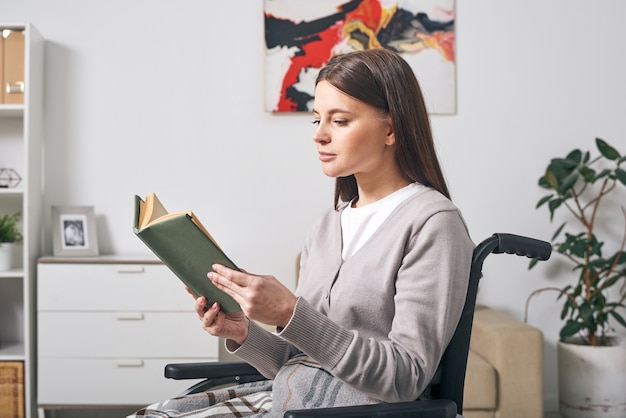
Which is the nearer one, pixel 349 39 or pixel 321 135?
pixel 321 135

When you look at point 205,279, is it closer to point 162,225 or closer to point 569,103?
point 162,225

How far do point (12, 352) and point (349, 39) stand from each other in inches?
83.9

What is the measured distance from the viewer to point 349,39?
12.3ft

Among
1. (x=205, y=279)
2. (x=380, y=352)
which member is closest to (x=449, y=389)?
(x=380, y=352)

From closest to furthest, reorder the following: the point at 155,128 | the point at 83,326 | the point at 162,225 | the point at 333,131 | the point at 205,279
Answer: the point at 162,225
the point at 205,279
the point at 333,131
the point at 83,326
the point at 155,128

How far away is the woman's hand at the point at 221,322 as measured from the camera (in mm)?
1401

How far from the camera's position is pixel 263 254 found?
12.3ft

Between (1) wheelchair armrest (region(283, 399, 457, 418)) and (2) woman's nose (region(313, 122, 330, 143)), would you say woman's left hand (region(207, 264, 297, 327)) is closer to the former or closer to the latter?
(1) wheelchair armrest (region(283, 399, 457, 418))

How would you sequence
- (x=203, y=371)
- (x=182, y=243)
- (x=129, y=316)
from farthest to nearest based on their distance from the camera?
(x=129, y=316)
(x=203, y=371)
(x=182, y=243)

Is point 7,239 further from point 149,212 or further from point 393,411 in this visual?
point 393,411

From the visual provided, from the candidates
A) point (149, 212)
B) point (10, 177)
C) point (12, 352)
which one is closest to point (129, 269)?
point (12, 352)

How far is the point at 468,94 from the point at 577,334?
4.28ft

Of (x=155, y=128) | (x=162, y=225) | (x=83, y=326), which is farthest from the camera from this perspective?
(x=155, y=128)

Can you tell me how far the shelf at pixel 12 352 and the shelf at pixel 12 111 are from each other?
3.54 ft
